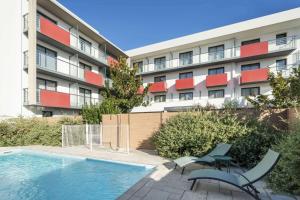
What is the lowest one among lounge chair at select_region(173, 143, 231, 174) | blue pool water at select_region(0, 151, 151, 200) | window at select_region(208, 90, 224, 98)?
blue pool water at select_region(0, 151, 151, 200)

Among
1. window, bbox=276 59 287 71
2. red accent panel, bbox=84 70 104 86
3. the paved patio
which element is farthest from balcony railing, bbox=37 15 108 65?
window, bbox=276 59 287 71

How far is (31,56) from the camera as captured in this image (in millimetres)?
16750

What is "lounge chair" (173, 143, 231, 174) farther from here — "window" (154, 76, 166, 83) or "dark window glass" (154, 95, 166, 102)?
"window" (154, 76, 166, 83)

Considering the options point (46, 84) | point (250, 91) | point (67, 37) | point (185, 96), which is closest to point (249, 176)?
point (46, 84)

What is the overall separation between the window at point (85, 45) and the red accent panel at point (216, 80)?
14.0m

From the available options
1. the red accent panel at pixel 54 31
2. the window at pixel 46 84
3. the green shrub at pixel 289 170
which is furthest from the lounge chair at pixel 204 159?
the red accent panel at pixel 54 31

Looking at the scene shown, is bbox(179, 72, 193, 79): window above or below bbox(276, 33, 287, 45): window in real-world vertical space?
below

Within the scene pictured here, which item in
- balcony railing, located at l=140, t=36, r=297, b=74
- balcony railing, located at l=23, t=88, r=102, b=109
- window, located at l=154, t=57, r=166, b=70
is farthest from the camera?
window, located at l=154, t=57, r=166, b=70

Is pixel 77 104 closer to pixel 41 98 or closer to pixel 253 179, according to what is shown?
pixel 41 98

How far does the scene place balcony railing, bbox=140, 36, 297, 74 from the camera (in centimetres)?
2094

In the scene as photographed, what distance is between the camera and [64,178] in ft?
26.1

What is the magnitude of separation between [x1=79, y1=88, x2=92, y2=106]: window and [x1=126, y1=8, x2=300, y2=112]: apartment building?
6979mm

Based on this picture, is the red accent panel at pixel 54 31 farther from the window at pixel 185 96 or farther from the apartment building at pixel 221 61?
the window at pixel 185 96

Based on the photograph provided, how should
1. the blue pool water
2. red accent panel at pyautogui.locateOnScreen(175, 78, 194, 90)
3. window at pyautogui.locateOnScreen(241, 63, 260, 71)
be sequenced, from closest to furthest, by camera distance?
the blue pool water → window at pyautogui.locateOnScreen(241, 63, 260, 71) → red accent panel at pyautogui.locateOnScreen(175, 78, 194, 90)
